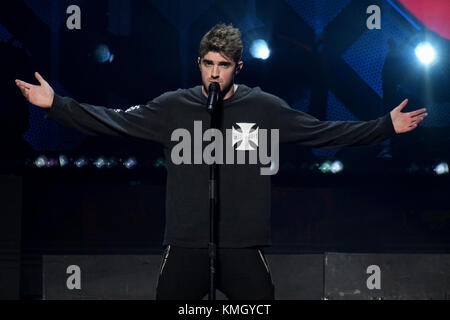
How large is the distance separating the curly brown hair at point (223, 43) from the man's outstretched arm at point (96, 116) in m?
0.35

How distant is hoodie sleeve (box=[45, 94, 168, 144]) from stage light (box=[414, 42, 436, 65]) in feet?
8.68

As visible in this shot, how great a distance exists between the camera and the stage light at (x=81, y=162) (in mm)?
4574

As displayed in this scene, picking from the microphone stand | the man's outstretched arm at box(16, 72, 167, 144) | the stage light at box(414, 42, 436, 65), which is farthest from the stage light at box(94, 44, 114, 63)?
the microphone stand

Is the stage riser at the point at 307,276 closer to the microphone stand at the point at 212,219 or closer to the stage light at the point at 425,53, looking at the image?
the stage light at the point at 425,53

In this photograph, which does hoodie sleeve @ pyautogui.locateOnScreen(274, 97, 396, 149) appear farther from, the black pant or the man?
the black pant

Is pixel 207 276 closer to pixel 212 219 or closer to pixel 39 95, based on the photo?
pixel 212 219

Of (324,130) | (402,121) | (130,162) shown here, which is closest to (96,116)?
(324,130)

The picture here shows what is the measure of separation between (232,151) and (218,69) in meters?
A: 0.35

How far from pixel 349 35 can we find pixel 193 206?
2649mm

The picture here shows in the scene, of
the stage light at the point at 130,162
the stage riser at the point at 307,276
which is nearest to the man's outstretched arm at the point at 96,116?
the stage light at the point at 130,162

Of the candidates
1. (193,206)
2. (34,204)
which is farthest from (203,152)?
(34,204)

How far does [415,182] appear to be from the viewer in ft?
15.8

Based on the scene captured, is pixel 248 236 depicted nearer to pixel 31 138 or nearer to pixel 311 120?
pixel 311 120

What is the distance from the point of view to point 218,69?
267 cm
